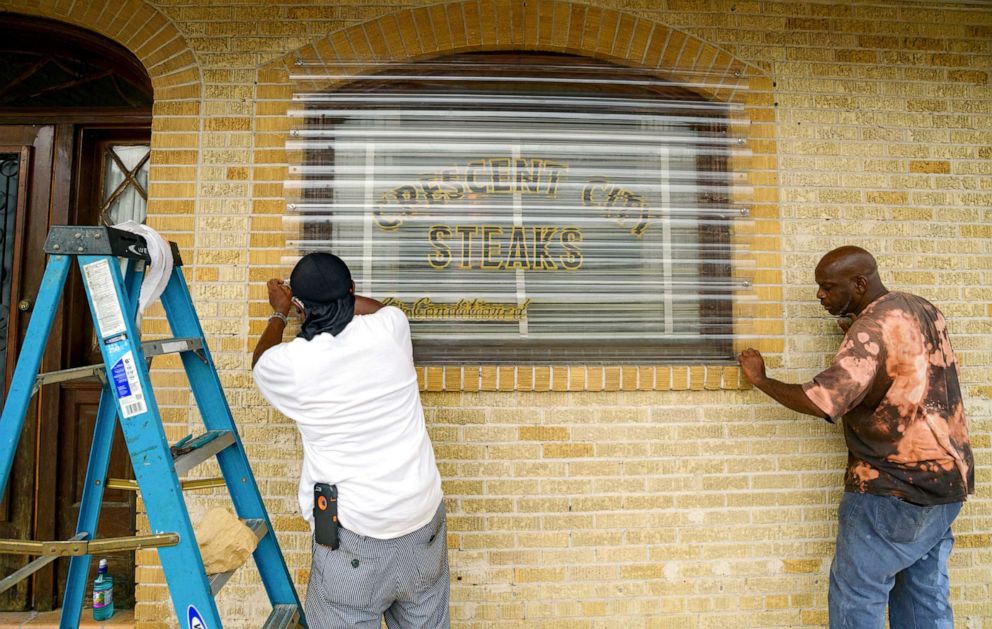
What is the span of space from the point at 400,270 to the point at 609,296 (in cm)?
104

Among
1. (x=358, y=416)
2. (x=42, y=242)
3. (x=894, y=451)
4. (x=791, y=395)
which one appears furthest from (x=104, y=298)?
(x=894, y=451)

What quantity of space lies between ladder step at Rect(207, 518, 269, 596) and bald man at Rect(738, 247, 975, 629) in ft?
7.13

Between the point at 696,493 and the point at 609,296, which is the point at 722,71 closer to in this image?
the point at 609,296

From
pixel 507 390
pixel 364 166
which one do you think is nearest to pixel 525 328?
pixel 507 390

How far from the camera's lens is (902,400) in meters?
2.41

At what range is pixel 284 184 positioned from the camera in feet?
9.15

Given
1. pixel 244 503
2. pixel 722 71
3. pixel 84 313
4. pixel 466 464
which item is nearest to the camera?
pixel 244 503

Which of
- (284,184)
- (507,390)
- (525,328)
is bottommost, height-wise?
(507,390)

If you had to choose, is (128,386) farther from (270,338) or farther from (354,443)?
(354,443)

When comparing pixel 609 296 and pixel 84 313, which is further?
pixel 84 313

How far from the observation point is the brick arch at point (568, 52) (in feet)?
9.12

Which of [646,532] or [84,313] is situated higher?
Result: [84,313]

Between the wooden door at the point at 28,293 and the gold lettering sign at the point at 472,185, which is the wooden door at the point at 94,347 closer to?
the wooden door at the point at 28,293

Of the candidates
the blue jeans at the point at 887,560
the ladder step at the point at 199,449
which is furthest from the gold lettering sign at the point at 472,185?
the blue jeans at the point at 887,560
